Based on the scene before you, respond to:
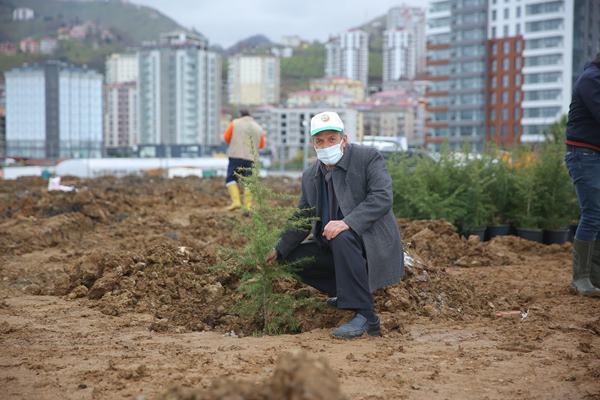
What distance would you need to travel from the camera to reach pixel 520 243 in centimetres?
973

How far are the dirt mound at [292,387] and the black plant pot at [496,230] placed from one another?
8403mm

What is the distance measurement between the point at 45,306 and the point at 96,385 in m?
2.60

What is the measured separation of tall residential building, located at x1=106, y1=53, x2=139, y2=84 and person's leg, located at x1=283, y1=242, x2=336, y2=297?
195 meters

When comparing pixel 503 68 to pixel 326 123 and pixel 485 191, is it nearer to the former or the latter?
pixel 485 191

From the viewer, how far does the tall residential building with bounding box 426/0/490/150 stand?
98312mm

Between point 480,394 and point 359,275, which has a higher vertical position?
point 359,275

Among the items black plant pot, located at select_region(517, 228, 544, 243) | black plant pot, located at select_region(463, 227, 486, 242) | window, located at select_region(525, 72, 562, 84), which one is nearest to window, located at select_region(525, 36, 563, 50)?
window, located at select_region(525, 72, 562, 84)

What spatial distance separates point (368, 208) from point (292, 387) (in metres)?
2.77

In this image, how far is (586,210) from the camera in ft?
21.2

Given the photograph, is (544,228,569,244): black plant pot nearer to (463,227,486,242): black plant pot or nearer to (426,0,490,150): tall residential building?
(463,227,486,242): black plant pot

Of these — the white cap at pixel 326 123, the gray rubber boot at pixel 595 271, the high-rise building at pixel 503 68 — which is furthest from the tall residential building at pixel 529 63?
the white cap at pixel 326 123

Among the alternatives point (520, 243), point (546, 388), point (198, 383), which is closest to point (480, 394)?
point (546, 388)

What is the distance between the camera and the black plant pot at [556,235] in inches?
414

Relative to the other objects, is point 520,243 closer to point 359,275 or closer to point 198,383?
point 359,275
